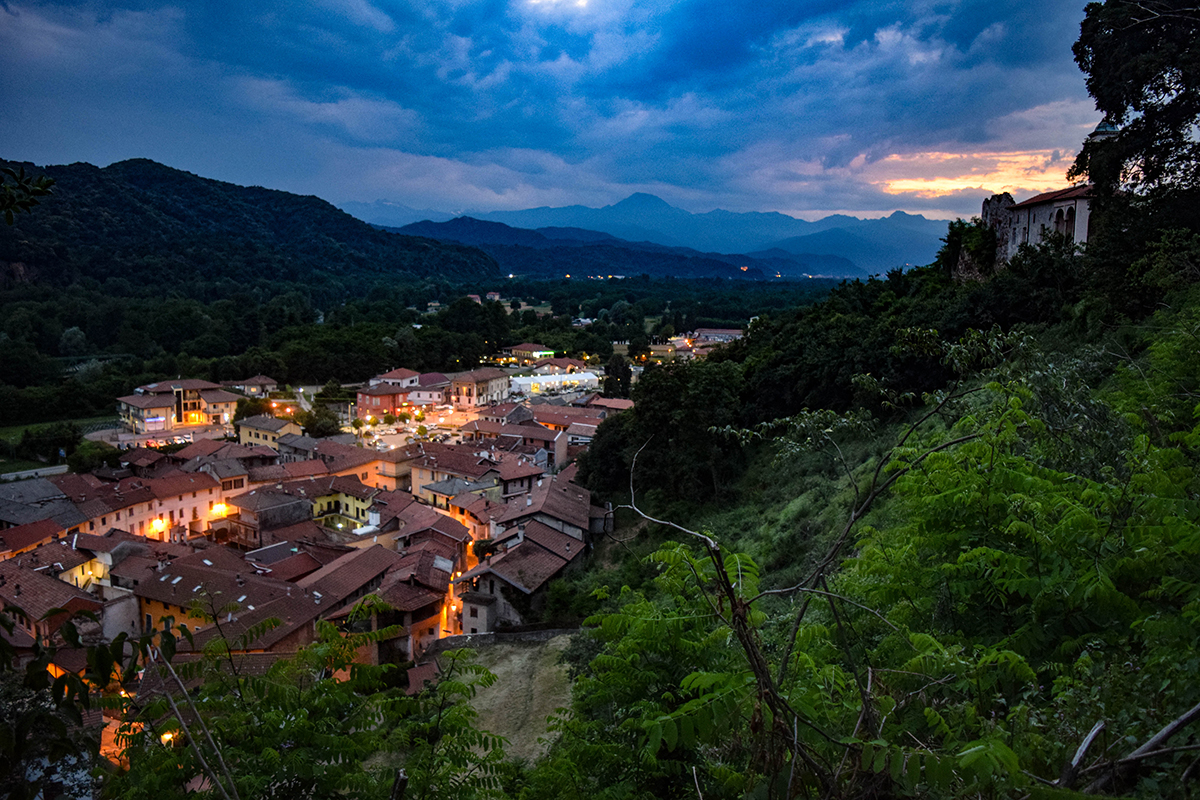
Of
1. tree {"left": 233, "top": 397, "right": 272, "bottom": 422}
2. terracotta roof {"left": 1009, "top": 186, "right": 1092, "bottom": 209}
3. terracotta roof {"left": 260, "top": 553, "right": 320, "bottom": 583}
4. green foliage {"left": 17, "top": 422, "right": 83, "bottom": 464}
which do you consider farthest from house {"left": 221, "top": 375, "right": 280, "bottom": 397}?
terracotta roof {"left": 1009, "top": 186, "right": 1092, "bottom": 209}

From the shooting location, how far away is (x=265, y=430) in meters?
39.2

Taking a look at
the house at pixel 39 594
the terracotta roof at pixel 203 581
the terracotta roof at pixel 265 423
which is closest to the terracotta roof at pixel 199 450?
the terracotta roof at pixel 265 423

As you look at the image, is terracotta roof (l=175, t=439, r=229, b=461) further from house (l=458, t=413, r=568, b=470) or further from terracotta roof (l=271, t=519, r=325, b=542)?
house (l=458, t=413, r=568, b=470)

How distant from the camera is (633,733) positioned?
4066mm

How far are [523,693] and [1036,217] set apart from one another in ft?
61.0

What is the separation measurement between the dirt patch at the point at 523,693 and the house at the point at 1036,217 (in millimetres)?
15324

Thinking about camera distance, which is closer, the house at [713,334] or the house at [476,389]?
the house at [476,389]

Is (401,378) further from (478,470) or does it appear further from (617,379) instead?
(478,470)

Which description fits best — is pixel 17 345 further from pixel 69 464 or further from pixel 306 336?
pixel 69 464

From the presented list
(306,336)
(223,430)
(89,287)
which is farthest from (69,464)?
(89,287)

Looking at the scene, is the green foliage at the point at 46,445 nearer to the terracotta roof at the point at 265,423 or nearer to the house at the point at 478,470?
the terracotta roof at the point at 265,423

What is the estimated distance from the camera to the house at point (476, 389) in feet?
166

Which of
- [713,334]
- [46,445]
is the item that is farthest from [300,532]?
[713,334]

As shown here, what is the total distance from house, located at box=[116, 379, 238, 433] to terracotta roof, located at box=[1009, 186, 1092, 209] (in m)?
48.4
